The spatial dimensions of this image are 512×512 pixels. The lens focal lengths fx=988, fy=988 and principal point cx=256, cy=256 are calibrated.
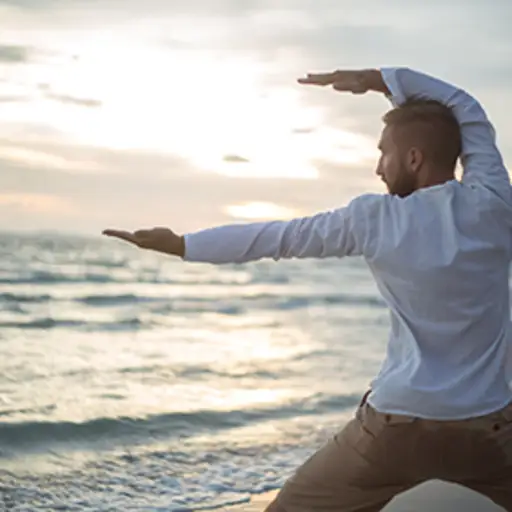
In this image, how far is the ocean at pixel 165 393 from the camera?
6.20 meters

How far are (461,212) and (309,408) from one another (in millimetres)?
6091

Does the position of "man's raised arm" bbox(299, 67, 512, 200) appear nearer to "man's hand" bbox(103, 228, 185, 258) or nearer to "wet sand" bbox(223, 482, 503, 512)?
"man's hand" bbox(103, 228, 185, 258)

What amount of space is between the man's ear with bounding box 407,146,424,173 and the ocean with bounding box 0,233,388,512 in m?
3.26

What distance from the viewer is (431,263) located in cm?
275

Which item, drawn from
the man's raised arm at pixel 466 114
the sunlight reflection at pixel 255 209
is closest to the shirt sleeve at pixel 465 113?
the man's raised arm at pixel 466 114

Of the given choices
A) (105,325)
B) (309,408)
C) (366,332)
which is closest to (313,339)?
(366,332)

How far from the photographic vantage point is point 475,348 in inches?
112

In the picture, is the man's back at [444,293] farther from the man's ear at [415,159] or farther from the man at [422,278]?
the man's ear at [415,159]

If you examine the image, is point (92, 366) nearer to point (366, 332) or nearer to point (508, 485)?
point (366, 332)

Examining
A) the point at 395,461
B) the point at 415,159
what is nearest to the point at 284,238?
the point at 415,159

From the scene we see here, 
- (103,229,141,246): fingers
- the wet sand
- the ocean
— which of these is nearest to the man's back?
(103,229,141,246): fingers

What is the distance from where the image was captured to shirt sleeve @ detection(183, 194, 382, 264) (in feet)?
8.95

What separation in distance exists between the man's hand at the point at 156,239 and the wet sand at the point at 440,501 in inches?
97.7

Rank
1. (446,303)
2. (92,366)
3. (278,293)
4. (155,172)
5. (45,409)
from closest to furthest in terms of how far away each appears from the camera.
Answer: (446,303) < (45,409) < (92,366) < (278,293) < (155,172)
